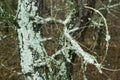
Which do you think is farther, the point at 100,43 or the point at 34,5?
the point at 100,43

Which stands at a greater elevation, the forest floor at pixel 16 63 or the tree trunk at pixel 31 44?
the tree trunk at pixel 31 44

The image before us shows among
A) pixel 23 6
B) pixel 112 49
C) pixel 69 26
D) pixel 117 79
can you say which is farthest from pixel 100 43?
pixel 23 6

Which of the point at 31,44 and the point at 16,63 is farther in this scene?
the point at 16,63

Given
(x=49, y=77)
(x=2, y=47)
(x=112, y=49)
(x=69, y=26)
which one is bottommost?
(x=112, y=49)

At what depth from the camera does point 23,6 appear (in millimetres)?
3395

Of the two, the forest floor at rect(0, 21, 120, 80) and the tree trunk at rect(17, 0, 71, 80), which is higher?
the tree trunk at rect(17, 0, 71, 80)

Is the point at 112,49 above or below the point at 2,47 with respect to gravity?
below

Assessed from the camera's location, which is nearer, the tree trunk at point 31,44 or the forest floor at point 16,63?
the tree trunk at point 31,44

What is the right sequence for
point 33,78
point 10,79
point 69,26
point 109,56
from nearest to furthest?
point 33,78, point 69,26, point 10,79, point 109,56

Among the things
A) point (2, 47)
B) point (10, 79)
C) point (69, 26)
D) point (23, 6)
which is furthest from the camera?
point (2, 47)

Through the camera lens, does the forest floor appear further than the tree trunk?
Yes

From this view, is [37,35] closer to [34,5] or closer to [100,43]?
[34,5]

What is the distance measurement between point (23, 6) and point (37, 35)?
0.32 metres

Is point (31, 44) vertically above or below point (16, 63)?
above
